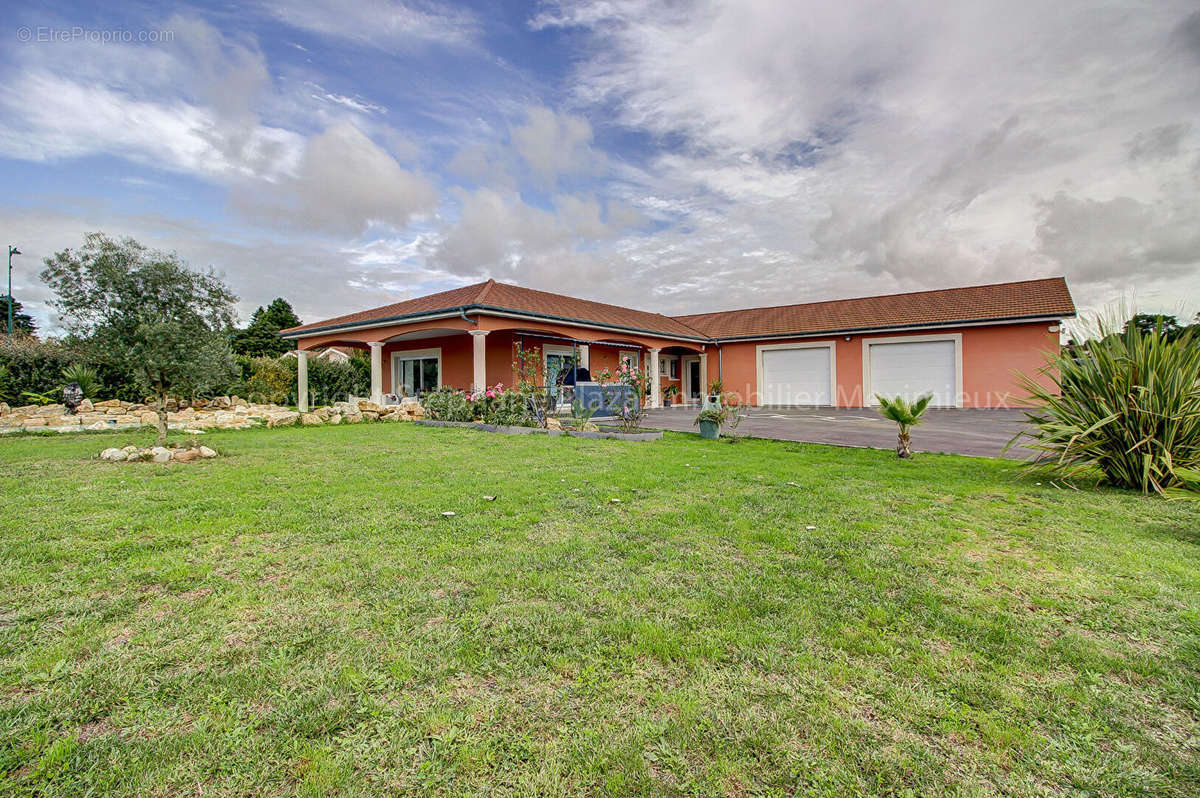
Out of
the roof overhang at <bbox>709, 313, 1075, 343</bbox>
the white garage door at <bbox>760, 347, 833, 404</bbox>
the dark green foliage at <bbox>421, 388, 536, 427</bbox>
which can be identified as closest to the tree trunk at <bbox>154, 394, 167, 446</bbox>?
the dark green foliage at <bbox>421, 388, 536, 427</bbox>

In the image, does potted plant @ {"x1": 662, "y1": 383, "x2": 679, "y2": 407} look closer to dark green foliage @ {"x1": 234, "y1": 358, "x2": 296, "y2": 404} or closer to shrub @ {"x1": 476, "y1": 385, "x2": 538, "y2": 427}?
shrub @ {"x1": 476, "y1": 385, "x2": 538, "y2": 427}

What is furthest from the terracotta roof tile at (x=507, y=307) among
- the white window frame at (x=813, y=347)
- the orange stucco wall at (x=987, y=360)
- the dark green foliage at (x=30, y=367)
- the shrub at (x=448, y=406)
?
the orange stucco wall at (x=987, y=360)

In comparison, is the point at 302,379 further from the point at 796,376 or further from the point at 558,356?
the point at 796,376

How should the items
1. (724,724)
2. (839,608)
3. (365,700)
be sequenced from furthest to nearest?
(839,608) → (365,700) → (724,724)

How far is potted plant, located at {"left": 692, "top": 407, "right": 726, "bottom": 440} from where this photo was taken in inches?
405

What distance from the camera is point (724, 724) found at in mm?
1716

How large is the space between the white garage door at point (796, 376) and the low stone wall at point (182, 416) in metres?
14.8

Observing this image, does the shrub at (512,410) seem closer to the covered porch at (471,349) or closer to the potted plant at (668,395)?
the covered porch at (471,349)

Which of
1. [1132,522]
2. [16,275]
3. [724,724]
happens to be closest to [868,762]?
[724,724]

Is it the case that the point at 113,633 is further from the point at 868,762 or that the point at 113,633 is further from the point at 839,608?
the point at 839,608

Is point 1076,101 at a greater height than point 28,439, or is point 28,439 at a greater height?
point 1076,101

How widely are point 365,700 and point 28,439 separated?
12.4 meters

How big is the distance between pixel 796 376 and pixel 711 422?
13.0 m

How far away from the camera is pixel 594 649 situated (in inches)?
85.4
